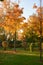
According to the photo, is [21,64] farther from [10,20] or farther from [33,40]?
[33,40]

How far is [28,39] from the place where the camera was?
122 feet

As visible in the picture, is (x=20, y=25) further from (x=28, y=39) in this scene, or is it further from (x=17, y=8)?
(x=28, y=39)

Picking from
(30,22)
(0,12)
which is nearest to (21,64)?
(0,12)

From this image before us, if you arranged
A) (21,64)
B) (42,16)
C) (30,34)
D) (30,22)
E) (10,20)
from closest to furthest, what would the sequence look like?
(21,64)
(10,20)
(42,16)
(30,22)
(30,34)

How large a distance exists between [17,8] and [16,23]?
1753 mm

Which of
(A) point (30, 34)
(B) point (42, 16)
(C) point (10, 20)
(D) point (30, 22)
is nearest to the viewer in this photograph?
(C) point (10, 20)

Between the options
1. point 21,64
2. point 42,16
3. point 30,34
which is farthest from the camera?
point 30,34

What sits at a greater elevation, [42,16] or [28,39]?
[42,16]

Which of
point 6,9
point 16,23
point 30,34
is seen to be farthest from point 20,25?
point 30,34

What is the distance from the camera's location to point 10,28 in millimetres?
23781

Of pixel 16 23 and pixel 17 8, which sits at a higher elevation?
pixel 17 8

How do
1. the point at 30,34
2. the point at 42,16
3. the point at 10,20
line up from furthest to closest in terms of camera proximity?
the point at 30,34 → the point at 42,16 → the point at 10,20

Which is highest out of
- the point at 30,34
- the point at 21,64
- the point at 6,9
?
the point at 6,9

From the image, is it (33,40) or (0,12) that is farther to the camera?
(33,40)
